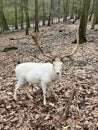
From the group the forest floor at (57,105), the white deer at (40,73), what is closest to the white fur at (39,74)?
the white deer at (40,73)

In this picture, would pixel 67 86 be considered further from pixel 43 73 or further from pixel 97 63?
pixel 97 63

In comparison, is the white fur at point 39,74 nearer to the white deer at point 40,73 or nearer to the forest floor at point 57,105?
the white deer at point 40,73

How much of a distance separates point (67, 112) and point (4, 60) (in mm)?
7773

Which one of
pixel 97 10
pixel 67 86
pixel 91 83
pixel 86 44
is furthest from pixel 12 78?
pixel 97 10

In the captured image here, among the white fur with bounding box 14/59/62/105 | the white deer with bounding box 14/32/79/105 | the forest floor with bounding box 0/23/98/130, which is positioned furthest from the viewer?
the white fur with bounding box 14/59/62/105

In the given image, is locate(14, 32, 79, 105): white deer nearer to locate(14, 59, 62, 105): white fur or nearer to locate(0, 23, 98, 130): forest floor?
locate(14, 59, 62, 105): white fur

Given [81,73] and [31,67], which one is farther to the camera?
[81,73]

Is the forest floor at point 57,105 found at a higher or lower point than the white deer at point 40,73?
lower

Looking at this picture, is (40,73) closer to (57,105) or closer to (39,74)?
(39,74)

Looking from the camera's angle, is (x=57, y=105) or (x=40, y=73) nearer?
(x=40, y=73)

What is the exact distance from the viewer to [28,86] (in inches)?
335

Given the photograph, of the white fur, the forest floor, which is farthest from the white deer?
the forest floor

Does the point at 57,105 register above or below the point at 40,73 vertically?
below

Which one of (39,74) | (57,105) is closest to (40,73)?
(39,74)
